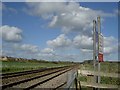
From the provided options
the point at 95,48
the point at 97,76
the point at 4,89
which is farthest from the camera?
the point at 4,89

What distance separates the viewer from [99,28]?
9195mm

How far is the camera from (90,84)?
30.1 ft

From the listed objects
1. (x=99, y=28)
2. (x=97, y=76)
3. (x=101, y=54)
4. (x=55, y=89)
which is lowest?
(x=55, y=89)

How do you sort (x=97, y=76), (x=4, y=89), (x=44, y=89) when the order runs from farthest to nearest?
(x=44, y=89) < (x=4, y=89) < (x=97, y=76)

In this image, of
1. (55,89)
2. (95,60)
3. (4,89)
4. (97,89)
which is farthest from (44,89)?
(95,60)

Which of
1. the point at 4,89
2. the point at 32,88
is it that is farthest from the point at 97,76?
the point at 32,88

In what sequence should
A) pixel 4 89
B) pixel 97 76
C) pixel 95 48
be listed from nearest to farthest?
pixel 95 48, pixel 97 76, pixel 4 89

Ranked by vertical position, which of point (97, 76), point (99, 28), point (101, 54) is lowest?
point (97, 76)

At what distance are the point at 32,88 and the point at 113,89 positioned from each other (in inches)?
337

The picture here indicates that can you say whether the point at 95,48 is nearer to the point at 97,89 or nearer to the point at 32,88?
the point at 97,89

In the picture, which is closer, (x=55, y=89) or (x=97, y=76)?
(x=97, y=76)

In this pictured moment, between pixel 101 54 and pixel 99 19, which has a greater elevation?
pixel 99 19

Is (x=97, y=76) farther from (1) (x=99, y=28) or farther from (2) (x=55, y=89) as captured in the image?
(2) (x=55, y=89)

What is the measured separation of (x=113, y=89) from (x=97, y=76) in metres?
0.68
